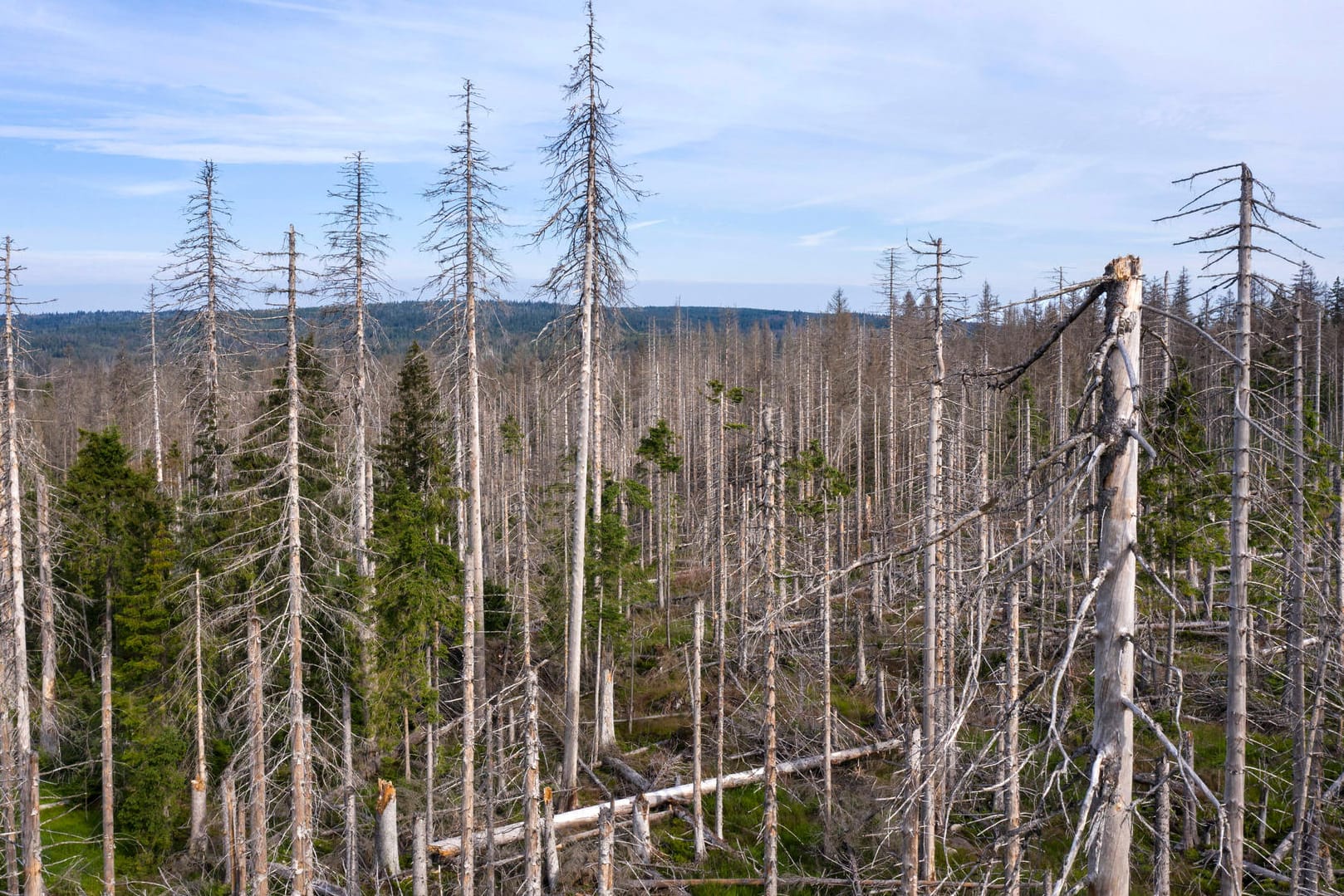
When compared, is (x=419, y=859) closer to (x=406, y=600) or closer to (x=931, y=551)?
(x=406, y=600)

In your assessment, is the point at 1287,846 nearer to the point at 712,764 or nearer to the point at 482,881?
the point at 712,764

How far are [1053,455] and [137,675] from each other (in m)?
24.2

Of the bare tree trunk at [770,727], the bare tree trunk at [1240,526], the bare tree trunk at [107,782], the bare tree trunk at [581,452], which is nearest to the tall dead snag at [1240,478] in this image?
the bare tree trunk at [1240,526]

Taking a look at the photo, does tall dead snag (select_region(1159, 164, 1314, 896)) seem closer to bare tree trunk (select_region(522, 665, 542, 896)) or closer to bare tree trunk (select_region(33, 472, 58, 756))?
bare tree trunk (select_region(522, 665, 542, 896))

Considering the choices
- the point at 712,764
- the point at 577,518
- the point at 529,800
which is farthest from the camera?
the point at 712,764

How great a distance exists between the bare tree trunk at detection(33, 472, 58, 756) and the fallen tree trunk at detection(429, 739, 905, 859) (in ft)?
38.2

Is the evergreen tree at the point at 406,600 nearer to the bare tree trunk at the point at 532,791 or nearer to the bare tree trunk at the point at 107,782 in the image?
the bare tree trunk at the point at 107,782

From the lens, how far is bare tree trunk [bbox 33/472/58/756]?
2156 cm

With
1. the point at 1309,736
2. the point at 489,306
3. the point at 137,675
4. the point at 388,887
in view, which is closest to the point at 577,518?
the point at 489,306

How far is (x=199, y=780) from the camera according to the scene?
19.4 m

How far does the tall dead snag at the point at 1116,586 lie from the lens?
4059mm

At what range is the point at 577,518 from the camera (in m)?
18.5

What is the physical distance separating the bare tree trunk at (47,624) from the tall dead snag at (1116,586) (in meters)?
23.6

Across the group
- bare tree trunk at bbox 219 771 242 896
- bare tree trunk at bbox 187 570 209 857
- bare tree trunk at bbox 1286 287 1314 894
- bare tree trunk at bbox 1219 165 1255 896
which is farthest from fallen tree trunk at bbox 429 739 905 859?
bare tree trunk at bbox 1219 165 1255 896
